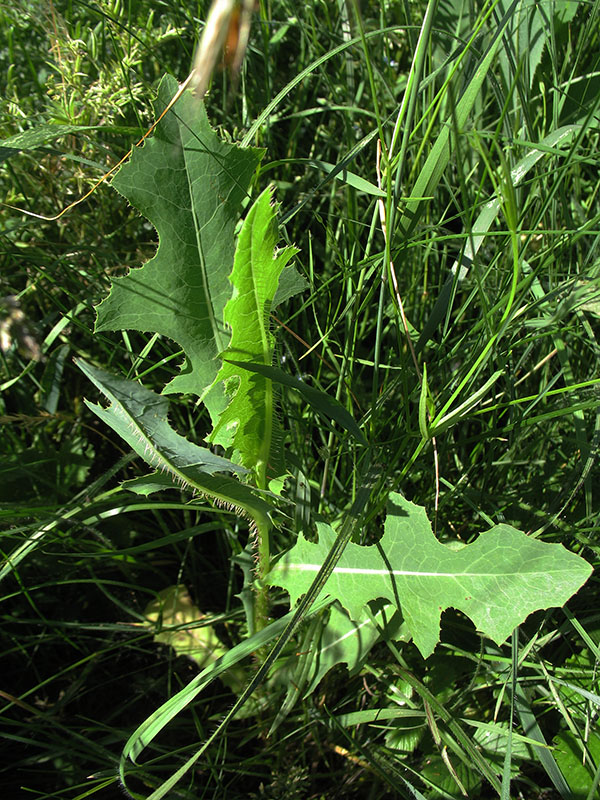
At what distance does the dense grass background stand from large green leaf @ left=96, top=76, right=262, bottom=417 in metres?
0.14

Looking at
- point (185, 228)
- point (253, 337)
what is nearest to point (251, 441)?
point (253, 337)

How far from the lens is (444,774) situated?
1.27 meters

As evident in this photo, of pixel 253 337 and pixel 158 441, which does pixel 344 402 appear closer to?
pixel 253 337

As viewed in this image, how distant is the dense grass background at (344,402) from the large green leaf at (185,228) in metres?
0.14

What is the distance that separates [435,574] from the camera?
119 centimetres

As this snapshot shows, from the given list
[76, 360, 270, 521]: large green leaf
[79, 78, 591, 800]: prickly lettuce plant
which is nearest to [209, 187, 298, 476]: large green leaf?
[79, 78, 591, 800]: prickly lettuce plant

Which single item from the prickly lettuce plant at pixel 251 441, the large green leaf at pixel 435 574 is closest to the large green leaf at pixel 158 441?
the prickly lettuce plant at pixel 251 441

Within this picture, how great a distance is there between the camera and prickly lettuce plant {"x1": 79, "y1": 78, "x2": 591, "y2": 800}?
1043 millimetres

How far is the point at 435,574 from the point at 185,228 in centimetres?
79

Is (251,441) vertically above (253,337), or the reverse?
(253,337)

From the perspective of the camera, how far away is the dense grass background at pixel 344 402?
1.27 metres

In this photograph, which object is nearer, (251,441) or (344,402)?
(251,441)

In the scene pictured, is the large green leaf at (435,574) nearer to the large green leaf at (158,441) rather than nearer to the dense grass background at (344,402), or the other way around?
the dense grass background at (344,402)

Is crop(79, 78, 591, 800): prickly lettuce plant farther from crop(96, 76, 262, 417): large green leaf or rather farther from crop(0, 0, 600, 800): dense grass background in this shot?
crop(0, 0, 600, 800): dense grass background
